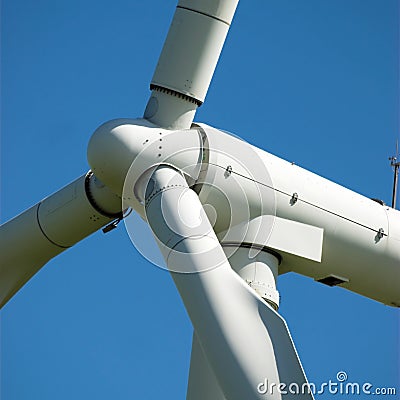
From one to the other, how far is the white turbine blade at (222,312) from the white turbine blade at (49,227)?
2.11 meters

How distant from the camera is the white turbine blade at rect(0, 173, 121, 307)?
49.6 feet

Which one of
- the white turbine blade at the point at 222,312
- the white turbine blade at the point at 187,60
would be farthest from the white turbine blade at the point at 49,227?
the white turbine blade at the point at 222,312

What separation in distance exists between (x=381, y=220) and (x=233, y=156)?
2542 millimetres

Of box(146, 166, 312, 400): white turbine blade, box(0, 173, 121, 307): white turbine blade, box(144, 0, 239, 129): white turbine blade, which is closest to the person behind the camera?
box(146, 166, 312, 400): white turbine blade

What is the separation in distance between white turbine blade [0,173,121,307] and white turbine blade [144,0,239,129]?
152cm

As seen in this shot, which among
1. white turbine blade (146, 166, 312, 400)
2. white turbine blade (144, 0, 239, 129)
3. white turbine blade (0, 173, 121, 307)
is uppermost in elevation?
white turbine blade (144, 0, 239, 129)

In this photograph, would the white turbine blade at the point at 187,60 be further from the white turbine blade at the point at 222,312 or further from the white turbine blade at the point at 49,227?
the white turbine blade at the point at 49,227

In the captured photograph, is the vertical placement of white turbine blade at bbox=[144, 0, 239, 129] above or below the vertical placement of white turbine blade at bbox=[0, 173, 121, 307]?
above

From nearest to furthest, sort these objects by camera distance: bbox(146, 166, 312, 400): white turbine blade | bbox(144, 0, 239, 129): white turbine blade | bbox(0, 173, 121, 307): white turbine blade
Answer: bbox(146, 166, 312, 400): white turbine blade, bbox(144, 0, 239, 129): white turbine blade, bbox(0, 173, 121, 307): white turbine blade

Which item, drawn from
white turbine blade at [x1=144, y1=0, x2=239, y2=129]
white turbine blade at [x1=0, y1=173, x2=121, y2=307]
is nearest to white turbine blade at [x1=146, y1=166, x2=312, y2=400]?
white turbine blade at [x1=144, y1=0, x2=239, y2=129]

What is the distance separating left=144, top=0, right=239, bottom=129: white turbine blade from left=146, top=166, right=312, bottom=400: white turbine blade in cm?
130

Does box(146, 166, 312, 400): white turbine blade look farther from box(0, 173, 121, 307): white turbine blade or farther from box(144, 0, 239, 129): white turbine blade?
box(0, 173, 121, 307): white turbine blade

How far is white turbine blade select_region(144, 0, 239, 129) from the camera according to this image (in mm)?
13820

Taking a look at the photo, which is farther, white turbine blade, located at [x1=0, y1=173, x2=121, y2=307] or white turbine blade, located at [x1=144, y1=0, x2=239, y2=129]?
white turbine blade, located at [x1=0, y1=173, x2=121, y2=307]
